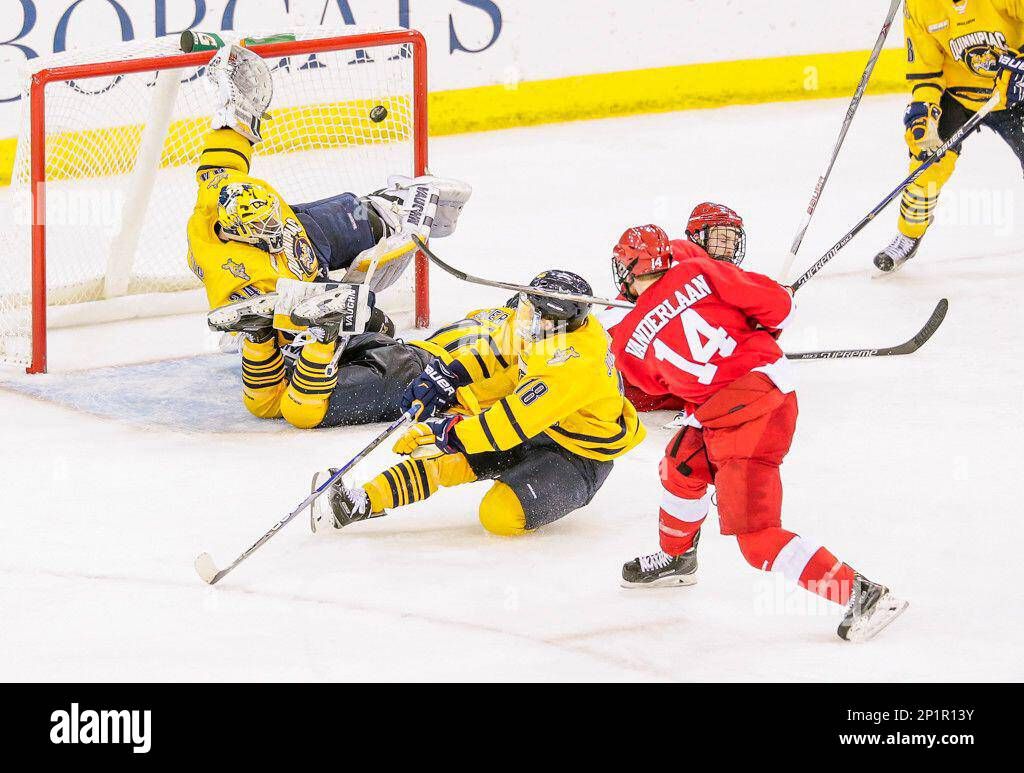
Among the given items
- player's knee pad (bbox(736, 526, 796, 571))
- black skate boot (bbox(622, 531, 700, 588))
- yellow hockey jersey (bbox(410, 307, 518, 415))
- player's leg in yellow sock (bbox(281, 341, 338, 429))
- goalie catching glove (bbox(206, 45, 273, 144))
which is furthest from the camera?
goalie catching glove (bbox(206, 45, 273, 144))

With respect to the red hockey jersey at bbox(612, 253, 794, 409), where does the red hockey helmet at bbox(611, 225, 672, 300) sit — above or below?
above

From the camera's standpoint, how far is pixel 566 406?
3.53 meters

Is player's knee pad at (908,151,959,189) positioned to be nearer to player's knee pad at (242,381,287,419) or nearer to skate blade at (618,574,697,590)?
player's knee pad at (242,381,287,419)

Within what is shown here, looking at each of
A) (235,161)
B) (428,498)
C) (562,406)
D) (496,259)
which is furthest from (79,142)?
(562,406)

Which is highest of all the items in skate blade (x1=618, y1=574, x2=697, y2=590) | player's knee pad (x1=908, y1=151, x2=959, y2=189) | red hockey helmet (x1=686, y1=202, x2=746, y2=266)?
Result: red hockey helmet (x1=686, y1=202, x2=746, y2=266)

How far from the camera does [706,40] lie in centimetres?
789

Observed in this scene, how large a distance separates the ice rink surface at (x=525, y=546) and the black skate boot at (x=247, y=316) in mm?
295

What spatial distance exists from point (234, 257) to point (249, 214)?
0.44 ft

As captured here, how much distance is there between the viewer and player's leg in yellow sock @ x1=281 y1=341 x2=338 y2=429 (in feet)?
14.2

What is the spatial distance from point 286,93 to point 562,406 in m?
2.70

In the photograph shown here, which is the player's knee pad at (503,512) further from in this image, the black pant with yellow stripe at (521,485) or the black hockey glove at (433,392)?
the black hockey glove at (433,392)

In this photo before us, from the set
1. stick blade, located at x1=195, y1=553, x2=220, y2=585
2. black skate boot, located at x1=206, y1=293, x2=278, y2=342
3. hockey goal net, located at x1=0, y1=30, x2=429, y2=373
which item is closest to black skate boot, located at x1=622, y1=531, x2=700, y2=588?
stick blade, located at x1=195, y1=553, x2=220, y2=585

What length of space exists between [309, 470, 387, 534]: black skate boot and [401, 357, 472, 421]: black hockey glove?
214mm

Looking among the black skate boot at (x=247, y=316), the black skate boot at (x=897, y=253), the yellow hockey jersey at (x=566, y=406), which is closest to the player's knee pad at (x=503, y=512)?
the yellow hockey jersey at (x=566, y=406)
